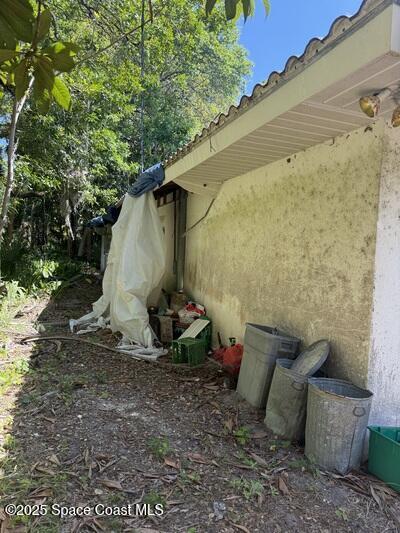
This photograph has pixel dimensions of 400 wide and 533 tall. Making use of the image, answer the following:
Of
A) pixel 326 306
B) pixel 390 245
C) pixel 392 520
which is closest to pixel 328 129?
pixel 390 245

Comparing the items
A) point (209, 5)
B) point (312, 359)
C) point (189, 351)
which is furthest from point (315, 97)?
point (189, 351)

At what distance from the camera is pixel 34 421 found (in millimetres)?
3480

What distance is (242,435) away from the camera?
3.35m

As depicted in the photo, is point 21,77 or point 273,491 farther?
point 273,491

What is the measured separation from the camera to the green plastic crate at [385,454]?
2.69 meters

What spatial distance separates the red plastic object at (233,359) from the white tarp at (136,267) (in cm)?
156

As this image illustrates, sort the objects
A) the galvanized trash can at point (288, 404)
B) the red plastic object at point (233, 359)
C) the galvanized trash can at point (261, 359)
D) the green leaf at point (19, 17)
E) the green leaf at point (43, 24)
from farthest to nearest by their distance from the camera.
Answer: the red plastic object at point (233, 359)
the galvanized trash can at point (261, 359)
the galvanized trash can at point (288, 404)
the green leaf at point (43, 24)
the green leaf at point (19, 17)

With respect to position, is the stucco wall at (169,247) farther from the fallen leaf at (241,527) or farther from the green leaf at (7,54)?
the green leaf at (7,54)

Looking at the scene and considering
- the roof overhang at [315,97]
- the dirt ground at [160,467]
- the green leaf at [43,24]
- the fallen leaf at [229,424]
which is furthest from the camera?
the fallen leaf at [229,424]

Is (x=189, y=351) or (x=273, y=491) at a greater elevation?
(x=189, y=351)

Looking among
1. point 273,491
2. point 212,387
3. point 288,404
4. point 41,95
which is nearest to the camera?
point 41,95

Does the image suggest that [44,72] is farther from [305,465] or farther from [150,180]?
[150,180]

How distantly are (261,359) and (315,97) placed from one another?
2379 millimetres

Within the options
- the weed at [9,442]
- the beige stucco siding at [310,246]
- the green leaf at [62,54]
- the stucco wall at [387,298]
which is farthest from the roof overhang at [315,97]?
the weed at [9,442]
